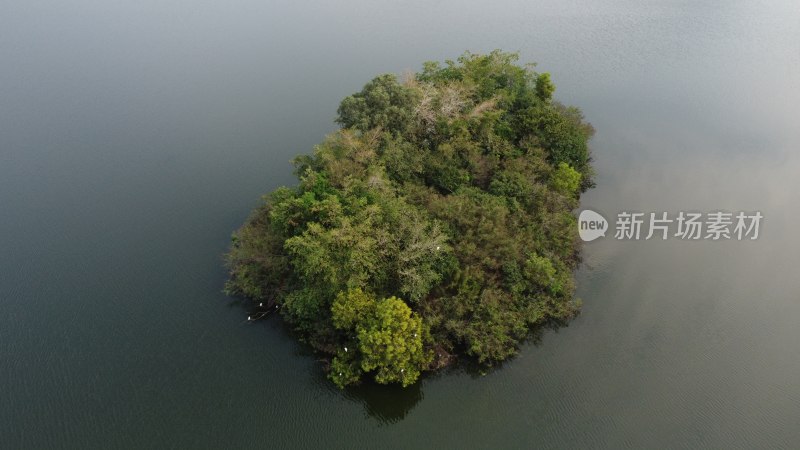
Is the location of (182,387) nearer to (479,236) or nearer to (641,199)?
(479,236)

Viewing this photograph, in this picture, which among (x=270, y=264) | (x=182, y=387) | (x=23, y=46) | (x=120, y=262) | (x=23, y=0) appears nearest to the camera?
(x=182, y=387)

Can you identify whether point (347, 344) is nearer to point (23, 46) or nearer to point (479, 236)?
point (479, 236)

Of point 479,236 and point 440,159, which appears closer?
point 479,236

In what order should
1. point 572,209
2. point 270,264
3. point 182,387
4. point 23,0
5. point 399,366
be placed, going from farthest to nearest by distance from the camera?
point 23,0 → point 572,209 → point 270,264 → point 182,387 → point 399,366

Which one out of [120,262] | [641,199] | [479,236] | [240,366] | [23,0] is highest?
[23,0]

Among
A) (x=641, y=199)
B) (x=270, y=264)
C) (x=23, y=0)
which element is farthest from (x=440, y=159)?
(x=23, y=0)

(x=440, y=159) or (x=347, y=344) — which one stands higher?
(x=440, y=159)

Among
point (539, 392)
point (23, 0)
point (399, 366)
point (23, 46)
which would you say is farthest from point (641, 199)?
point (23, 0)
